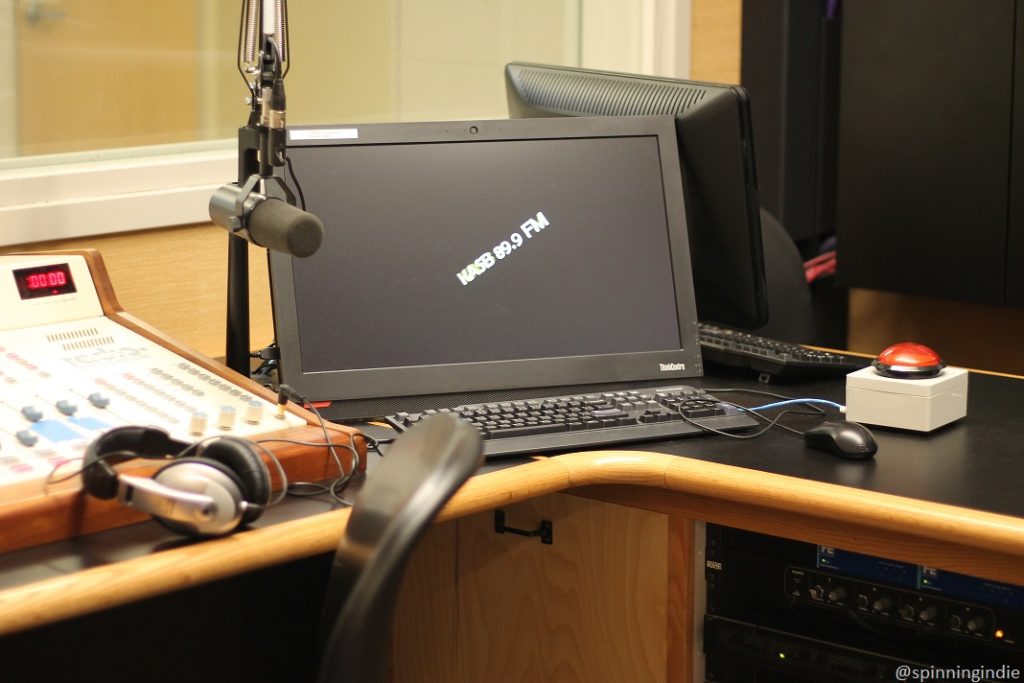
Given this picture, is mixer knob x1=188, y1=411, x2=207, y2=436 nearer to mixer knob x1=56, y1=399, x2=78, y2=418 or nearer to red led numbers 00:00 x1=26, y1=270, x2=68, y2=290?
mixer knob x1=56, y1=399, x2=78, y2=418

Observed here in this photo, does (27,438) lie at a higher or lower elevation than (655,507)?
higher

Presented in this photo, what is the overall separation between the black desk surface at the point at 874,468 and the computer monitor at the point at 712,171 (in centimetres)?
21

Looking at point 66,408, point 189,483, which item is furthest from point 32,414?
point 189,483

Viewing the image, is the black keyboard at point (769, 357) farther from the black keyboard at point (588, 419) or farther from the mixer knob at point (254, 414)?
the mixer knob at point (254, 414)

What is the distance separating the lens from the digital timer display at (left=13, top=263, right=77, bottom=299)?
56.9 inches

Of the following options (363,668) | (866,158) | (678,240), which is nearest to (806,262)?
(866,158)

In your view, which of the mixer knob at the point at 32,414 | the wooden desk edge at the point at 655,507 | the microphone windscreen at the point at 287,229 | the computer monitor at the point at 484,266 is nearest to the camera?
the wooden desk edge at the point at 655,507

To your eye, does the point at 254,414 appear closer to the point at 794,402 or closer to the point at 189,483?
the point at 189,483

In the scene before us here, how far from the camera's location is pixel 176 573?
1004 millimetres

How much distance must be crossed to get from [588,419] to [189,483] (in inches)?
21.8

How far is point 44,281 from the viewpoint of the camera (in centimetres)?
147

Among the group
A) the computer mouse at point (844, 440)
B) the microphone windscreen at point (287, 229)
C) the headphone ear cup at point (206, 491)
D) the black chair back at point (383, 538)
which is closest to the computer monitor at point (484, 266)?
the microphone windscreen at point (287, 229)

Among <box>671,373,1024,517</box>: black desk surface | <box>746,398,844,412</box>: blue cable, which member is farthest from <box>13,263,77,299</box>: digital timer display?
<box>746,398,844,412</box>: blue cable

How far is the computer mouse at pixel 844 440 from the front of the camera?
4.49 feet
